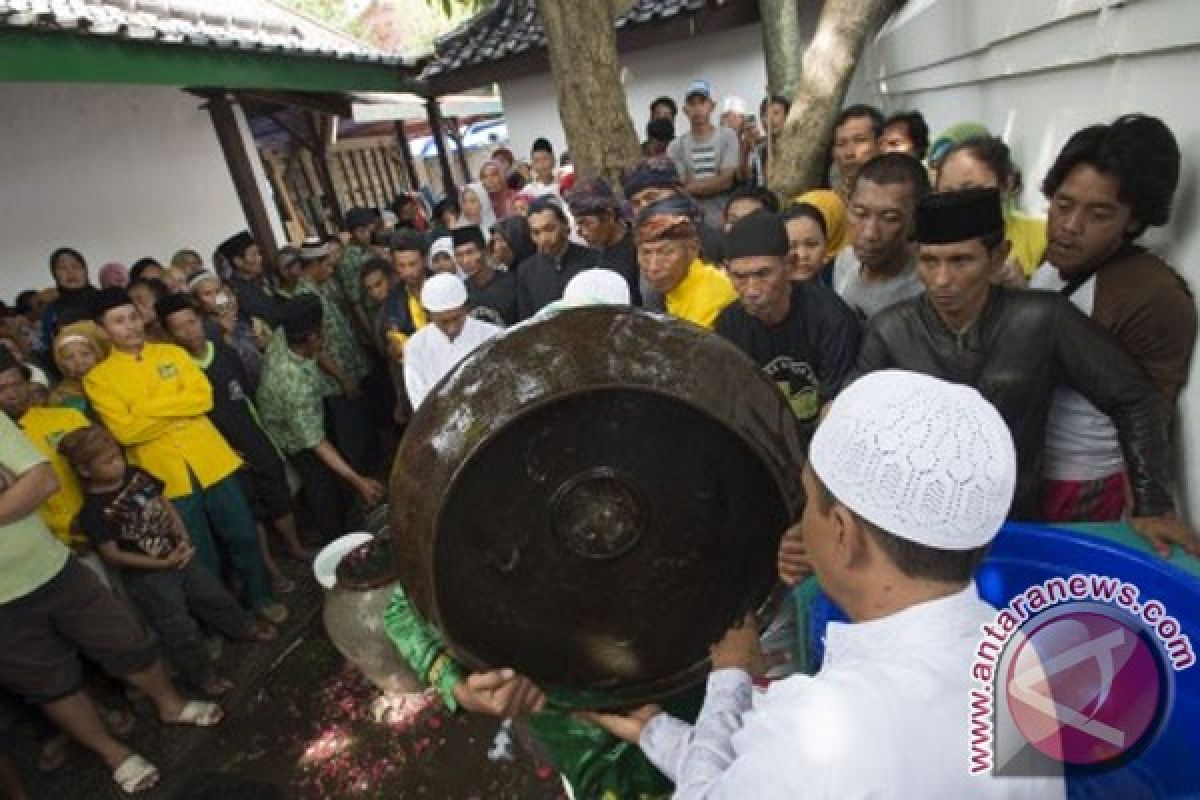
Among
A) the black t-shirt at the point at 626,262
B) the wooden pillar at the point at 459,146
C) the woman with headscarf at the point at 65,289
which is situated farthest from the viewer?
the wooden pillar at the point at 459,146

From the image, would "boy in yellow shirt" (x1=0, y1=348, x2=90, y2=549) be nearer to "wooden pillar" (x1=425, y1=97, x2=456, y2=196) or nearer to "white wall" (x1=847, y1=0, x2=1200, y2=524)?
"white wall" (x1=847, y1=0, x2=1200, y2=524)

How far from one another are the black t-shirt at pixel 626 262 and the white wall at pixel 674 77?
6350mm

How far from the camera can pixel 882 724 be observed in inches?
38.9

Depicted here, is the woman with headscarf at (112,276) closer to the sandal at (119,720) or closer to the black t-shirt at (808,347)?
the sandal at (119,720)

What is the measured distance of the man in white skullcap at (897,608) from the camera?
3.24ft

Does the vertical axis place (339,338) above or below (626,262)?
below

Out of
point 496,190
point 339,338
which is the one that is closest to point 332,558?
point 339,338

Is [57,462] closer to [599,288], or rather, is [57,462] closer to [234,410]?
[234,410]

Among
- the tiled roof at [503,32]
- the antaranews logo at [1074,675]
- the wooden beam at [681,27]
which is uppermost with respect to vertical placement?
the tiled roof at [503,32]

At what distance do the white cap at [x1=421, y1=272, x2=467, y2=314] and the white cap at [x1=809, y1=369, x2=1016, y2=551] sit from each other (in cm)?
295

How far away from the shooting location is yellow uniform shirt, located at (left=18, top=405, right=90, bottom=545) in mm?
3375

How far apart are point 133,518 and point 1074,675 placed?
374 cm

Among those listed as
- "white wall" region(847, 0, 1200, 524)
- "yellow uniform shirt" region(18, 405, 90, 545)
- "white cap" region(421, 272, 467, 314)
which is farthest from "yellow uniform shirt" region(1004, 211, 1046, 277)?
"yellow uniform shirt" region(18, 405, 90, 545)

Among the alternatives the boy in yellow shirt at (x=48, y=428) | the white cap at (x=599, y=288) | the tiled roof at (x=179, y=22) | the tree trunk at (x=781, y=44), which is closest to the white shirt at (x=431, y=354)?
the white cap at (x=599, y=288)
